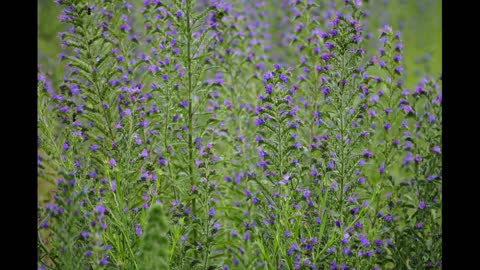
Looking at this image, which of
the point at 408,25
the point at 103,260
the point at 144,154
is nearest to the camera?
the point at 103,260

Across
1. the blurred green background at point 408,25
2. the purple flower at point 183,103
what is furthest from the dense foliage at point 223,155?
the blurred green background at point 408,25

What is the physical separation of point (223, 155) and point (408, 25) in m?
8.89

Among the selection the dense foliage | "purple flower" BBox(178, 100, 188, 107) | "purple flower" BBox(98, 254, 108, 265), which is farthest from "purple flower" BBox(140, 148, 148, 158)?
"purple flower" BBox(98, 254, 108, 265)

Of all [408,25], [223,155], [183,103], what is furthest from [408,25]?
[183,103]

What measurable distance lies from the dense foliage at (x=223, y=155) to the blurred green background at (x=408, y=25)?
5.44 meters

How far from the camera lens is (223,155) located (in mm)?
4395

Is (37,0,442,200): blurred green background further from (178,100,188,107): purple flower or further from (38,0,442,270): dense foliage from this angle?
(178,100,188,107): purple flower

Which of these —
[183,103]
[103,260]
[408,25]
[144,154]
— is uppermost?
[408,25]

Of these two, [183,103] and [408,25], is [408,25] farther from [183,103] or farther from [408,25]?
[183,103]

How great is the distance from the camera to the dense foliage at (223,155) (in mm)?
3818

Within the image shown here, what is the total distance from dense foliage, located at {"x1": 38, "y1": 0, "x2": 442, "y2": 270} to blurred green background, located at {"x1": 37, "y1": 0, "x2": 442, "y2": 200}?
5442 millimetres

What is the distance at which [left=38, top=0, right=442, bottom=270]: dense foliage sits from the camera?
3.82 m

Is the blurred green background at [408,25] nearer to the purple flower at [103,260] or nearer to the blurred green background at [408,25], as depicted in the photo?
the blurred green background at [408,25]
